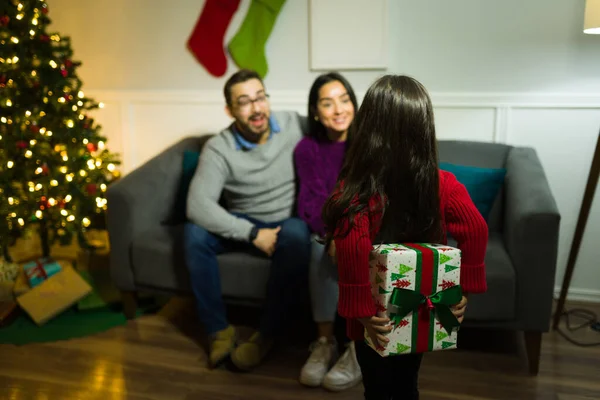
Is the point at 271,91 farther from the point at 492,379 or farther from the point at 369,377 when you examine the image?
the point at 369,377

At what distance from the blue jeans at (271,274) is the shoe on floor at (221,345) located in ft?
0.07

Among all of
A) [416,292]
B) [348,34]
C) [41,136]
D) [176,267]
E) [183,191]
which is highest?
[348,34]

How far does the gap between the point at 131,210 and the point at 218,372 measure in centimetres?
79

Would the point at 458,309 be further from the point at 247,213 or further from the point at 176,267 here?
the point at 176,267

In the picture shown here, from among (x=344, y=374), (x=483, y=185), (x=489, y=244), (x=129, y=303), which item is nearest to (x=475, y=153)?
(x=483, y=185)

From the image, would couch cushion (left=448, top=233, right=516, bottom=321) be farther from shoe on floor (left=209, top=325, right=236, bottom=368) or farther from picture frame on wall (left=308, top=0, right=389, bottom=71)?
picture frame on wall (left=308, top=0, right=389, bottom=71)

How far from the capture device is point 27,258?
133 inches

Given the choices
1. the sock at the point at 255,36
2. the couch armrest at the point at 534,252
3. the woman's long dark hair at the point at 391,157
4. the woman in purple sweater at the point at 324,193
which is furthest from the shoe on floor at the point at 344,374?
the sock at the point at 255,36

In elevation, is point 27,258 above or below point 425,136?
below

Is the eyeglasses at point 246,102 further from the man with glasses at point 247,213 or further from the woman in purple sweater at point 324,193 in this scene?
the woman in purple sweater at point 324,193

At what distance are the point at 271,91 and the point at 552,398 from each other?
75.2 inches

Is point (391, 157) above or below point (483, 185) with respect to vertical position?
above

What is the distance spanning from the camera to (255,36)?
119 inches

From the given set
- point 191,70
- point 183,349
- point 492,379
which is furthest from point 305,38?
point 492,379
